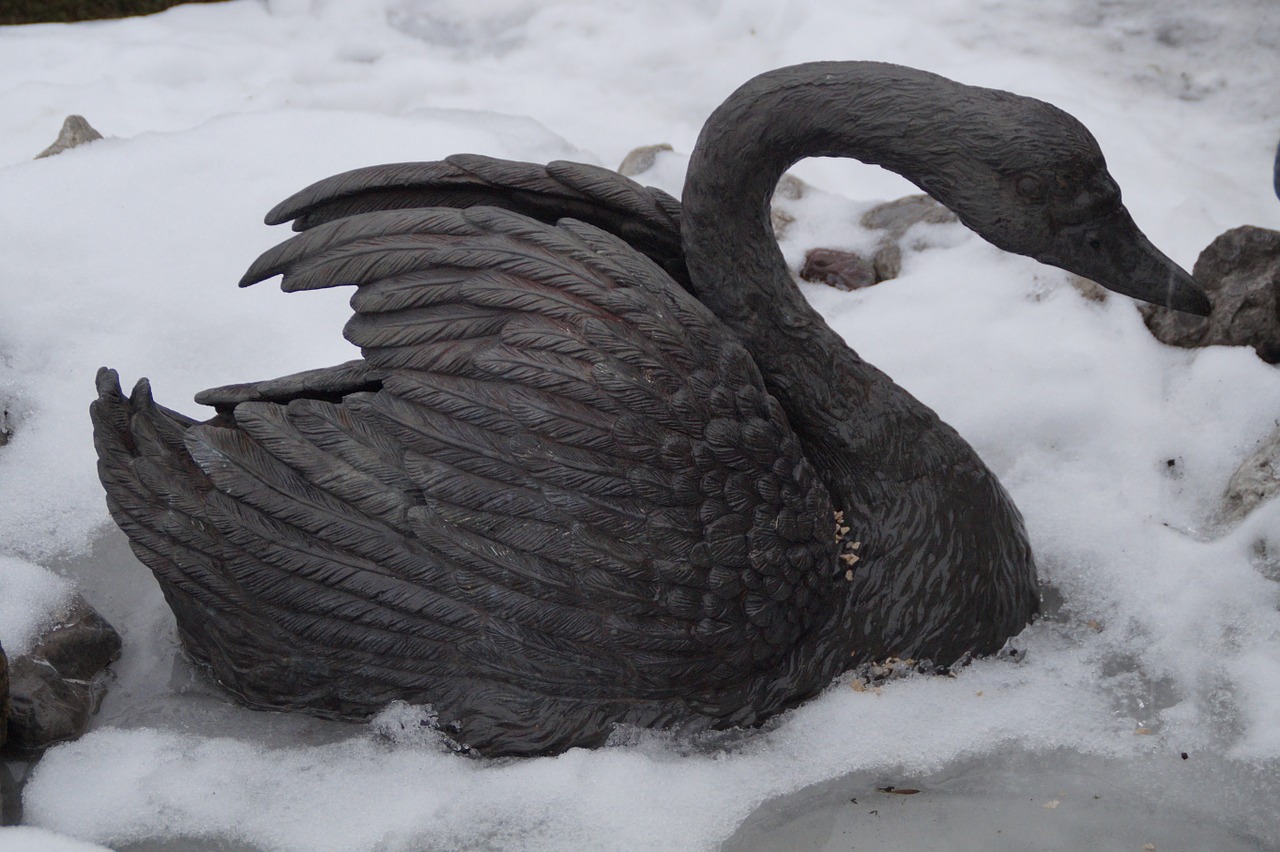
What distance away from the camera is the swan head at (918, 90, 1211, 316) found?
213cm

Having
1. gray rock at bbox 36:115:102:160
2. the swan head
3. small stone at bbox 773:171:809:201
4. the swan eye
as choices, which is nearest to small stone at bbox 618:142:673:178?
small stone at bbox 773:171:809:201

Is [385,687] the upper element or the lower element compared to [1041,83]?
lower

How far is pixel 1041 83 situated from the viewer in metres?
4.86

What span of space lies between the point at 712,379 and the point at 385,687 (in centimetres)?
78

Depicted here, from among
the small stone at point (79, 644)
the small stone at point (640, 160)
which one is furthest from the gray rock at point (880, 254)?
the small stone at point (79, 644)

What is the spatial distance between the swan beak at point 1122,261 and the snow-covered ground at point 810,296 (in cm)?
71

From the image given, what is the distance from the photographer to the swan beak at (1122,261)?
2217 millimetres

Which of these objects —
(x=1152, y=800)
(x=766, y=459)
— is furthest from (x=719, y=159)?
(x=1152, y=800)

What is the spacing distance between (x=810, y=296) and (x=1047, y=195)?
152cm

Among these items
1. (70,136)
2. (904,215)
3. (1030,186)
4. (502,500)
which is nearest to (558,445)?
(502,500)

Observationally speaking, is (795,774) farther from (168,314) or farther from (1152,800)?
(168,314)

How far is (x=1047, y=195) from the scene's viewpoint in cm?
216

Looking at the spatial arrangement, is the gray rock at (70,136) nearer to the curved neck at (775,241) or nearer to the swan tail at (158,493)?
the swan tail at (158,493)

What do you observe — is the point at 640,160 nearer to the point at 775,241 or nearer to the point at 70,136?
the point at 70,136
